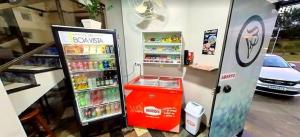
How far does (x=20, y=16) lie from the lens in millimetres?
2266

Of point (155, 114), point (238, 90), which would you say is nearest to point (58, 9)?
point (155, 114)

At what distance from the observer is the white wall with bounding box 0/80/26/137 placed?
3.39ft

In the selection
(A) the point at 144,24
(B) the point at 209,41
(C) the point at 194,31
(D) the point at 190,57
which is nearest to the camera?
(B) the point at 209,41

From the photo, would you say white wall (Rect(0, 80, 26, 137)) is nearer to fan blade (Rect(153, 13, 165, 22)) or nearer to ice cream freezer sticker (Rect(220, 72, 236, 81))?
ice cream freezer sticker (Rect(220, 72, 236, 81))

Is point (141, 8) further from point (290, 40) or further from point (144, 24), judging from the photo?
point (290, 40)

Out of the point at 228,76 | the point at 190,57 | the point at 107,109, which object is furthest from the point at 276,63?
the point at 107,109

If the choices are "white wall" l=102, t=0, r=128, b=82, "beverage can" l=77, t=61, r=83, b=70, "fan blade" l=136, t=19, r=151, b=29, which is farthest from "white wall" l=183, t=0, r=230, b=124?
"beverage can" l=77, t=61, r=83, b=70

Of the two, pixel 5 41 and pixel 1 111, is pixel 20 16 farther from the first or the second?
pixel 1 111

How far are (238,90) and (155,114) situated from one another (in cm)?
121

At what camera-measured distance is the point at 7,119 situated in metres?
1.08

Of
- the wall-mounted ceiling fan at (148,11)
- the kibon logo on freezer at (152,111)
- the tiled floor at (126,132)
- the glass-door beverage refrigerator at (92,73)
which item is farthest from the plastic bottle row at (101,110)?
the wall-mounted ceiling fan at (148,11)

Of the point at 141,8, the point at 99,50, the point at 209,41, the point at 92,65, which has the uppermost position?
the point at 141,8

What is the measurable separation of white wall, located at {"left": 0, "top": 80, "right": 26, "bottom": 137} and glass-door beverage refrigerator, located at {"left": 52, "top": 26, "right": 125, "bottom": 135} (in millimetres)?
642

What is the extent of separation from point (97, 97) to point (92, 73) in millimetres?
413
